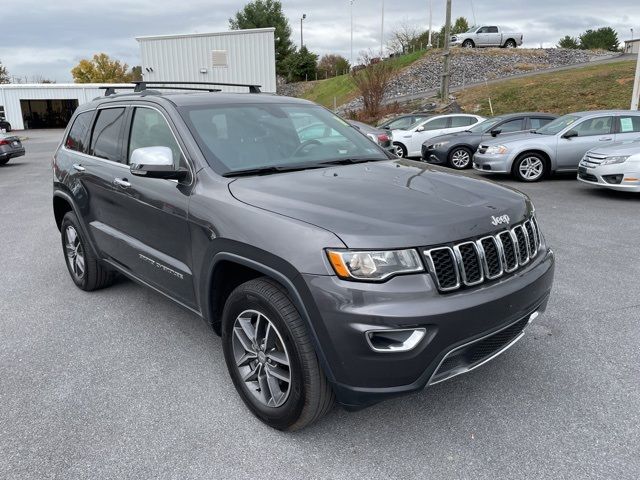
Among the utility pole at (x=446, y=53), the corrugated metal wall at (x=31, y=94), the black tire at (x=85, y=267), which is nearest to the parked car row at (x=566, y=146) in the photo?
the black tire at (x=85, y=267)

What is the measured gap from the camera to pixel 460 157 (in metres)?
14.1

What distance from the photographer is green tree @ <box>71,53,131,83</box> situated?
8131 cm

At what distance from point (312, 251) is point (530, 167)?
10.6m

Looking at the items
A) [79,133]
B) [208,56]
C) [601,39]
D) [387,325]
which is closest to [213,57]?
[208,56]

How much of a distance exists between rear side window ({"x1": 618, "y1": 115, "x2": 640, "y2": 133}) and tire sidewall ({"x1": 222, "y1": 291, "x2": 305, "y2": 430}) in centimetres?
1119

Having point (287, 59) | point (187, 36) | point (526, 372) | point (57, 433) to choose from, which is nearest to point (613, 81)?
point (187, 36)

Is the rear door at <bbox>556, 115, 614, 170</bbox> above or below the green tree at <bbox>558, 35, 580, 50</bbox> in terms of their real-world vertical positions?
below

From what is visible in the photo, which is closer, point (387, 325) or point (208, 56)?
point (387, 325)

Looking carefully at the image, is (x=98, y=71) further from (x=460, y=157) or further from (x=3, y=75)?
(x=460, y=157)

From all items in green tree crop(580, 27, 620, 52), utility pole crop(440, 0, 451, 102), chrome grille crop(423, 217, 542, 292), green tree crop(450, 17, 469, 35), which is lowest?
chrome grille crop(423, 217, 542, 292)

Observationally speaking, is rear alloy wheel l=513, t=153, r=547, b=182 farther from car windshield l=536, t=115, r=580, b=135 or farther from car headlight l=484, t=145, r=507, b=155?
car windshield l=536, t=115, r=580, b=135

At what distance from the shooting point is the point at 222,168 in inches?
124

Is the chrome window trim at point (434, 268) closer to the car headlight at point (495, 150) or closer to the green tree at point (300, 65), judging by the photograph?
the car headlight at point (495, 150)

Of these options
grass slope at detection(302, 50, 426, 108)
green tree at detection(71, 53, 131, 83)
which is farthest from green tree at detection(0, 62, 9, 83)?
grass slope at detection(302, 50, 426, 108)
